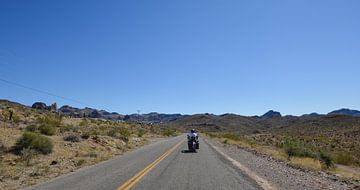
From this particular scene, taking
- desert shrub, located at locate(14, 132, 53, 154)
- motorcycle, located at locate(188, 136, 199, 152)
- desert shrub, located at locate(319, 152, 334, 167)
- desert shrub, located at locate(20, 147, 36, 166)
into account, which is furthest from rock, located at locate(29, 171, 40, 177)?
desert shrub, located at locate(319, 152, 334, 167)

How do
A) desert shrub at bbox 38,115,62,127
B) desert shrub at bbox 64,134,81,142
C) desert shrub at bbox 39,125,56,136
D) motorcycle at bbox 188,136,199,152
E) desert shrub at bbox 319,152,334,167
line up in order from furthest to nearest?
desert shrub at bbox 38,115,62,127 < desert shrub at bbox 39,125,56,136 < desert shrub at bbox 64,134,81,142 < motorcycle at bbox 188,136,199,152 < desert shrub at bbox 319,152,334,167

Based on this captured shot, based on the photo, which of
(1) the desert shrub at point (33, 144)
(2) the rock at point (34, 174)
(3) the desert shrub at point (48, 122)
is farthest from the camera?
(3) the desert shrub at point (48, 122)

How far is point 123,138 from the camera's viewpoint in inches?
2000

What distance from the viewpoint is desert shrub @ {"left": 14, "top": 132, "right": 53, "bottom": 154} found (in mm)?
27355

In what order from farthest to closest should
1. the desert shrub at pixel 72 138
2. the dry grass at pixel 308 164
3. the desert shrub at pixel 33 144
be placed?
the desert shrub at pixel 72 138 < the desert shrub at pixel 33 144 < the dry grass at pixel 308 164

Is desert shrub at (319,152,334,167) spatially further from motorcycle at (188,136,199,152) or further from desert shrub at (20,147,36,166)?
desert shrub at (20,147,36,166)

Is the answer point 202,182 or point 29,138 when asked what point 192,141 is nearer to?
point 29,138

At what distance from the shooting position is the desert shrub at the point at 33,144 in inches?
1077

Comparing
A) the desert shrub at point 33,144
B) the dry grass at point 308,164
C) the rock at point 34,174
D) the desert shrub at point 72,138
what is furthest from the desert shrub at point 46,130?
the dry grass at point 308,164

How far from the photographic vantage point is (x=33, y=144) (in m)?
27.5

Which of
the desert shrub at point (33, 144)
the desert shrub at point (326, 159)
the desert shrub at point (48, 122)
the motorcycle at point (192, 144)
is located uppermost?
the desert shrub at point (48, 122)

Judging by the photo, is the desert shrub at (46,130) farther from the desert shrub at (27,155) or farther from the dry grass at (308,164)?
the dry grass at (308,164)

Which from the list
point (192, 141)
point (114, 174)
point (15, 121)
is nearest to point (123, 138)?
point (15, 121)

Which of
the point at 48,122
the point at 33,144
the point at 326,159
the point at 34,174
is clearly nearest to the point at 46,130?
the point at 48,122
